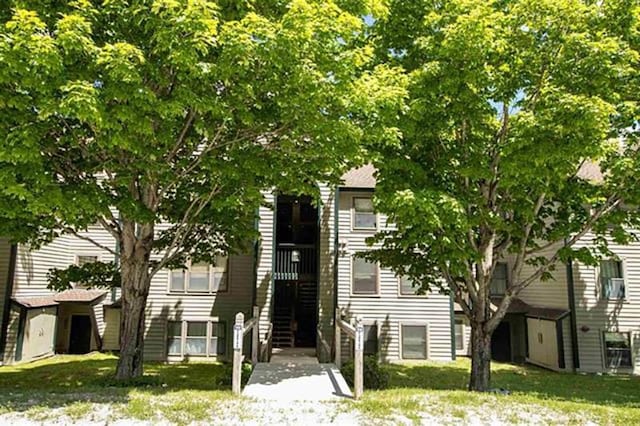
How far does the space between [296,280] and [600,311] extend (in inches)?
486

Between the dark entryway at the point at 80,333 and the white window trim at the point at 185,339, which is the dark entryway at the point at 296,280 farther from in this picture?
the dark entryway at the point at 80,333

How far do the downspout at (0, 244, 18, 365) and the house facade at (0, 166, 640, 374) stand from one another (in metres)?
0.81

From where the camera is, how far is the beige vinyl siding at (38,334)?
16.9 m

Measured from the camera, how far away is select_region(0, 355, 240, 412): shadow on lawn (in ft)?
27.6

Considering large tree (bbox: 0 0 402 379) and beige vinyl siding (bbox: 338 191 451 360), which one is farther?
beige vinyl siding (bbox: 338 191 451 360)

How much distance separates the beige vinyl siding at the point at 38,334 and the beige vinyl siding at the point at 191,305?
395 cm

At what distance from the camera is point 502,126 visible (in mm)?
11461

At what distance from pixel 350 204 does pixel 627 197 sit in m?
10.0

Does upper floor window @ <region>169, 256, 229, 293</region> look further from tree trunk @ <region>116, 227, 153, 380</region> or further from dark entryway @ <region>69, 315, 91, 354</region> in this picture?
tree trunk @ <region>116, 227, 153, 380</region>

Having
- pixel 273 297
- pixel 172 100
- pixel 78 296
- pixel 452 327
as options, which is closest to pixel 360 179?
pixel 273 297

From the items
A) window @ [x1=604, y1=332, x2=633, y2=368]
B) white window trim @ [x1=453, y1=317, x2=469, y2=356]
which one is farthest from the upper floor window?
window @ [x1=604, y1=332, x2=633, y2=368]

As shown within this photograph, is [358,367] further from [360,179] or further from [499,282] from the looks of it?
[499,282]

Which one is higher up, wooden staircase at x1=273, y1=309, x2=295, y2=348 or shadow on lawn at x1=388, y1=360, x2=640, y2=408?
wooden staircase at x1=273, y1=309, x2=295, y2=348

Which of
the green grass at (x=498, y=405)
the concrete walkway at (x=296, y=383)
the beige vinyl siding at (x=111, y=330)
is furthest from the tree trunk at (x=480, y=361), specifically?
the beige vinyl siding at (x=111, y=330)
